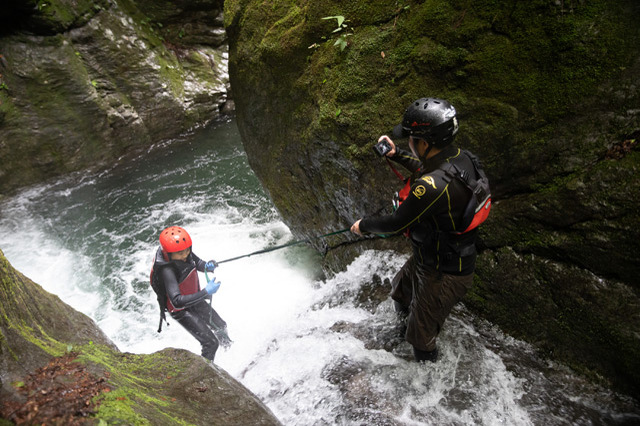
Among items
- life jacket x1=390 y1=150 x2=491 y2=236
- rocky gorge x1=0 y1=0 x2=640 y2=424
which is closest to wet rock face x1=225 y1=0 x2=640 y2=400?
rocky gorge x1=0 y1=0 x2=640 y2=424

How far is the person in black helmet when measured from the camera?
9.34 ft

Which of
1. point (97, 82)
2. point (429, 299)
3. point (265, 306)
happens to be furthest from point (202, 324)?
point (97, 82)

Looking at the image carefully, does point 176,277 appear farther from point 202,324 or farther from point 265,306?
point 265,306

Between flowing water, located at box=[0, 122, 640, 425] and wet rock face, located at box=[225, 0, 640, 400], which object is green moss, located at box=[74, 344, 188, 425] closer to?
flowing water, located at box=[0, 122, 640, 425]

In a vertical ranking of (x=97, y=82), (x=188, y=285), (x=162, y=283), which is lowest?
(x=188, y=285)

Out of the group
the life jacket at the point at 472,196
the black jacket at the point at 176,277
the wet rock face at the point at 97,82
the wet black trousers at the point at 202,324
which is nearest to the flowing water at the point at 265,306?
the wet black trousers at the point at 202,324

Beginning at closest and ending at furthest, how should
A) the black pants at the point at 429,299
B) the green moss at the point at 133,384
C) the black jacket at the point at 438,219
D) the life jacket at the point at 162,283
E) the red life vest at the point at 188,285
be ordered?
the green moss at the point at 133,384 < the black jacket at the point at 438,219 < the black pants at the point at 429,299 < the life jacket at the point at 162,283 < the red life vest at the point at 188,285

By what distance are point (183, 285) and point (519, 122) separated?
5077 millimetres

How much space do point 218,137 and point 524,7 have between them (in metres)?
13.3

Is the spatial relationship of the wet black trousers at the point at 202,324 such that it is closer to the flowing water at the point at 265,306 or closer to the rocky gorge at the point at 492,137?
the flowing water at the point at 265,306

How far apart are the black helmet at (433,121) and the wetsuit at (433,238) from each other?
0.13 metres

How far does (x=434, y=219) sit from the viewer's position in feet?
9.84

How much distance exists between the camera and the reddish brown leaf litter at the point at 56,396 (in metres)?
1.96

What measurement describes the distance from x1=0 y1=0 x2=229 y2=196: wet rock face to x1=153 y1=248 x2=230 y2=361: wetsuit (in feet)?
34.5
